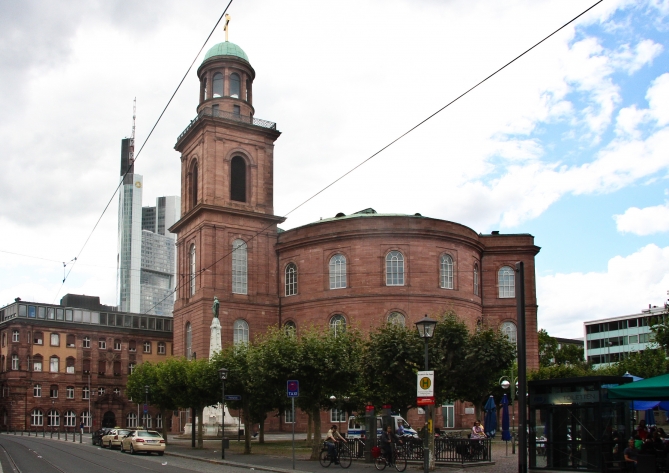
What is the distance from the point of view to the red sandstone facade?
55875 mm

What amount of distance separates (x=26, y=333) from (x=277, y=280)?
37.1m

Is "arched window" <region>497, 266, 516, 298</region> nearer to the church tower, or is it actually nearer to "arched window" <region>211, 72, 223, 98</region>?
the church tower

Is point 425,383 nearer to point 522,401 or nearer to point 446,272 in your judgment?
point 522,401

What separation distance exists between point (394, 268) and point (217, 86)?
74.0 feet

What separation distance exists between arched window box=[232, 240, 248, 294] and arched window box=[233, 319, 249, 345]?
2.47 metres

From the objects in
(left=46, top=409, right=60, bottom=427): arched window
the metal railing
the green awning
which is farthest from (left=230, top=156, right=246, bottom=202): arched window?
the green awning

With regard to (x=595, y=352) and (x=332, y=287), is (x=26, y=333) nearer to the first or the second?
(x=332, y=287)

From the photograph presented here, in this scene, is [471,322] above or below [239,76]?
below

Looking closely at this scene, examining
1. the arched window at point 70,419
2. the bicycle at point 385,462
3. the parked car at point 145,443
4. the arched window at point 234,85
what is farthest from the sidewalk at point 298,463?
the arched window at point 70,419

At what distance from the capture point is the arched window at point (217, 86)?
6412 cm

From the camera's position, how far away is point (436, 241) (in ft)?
186

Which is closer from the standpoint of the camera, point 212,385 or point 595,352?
point 212,385

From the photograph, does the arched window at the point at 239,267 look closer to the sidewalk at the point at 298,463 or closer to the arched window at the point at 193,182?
the arched window at the point at 193,182

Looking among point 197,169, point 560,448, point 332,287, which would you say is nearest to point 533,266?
point 332,287
